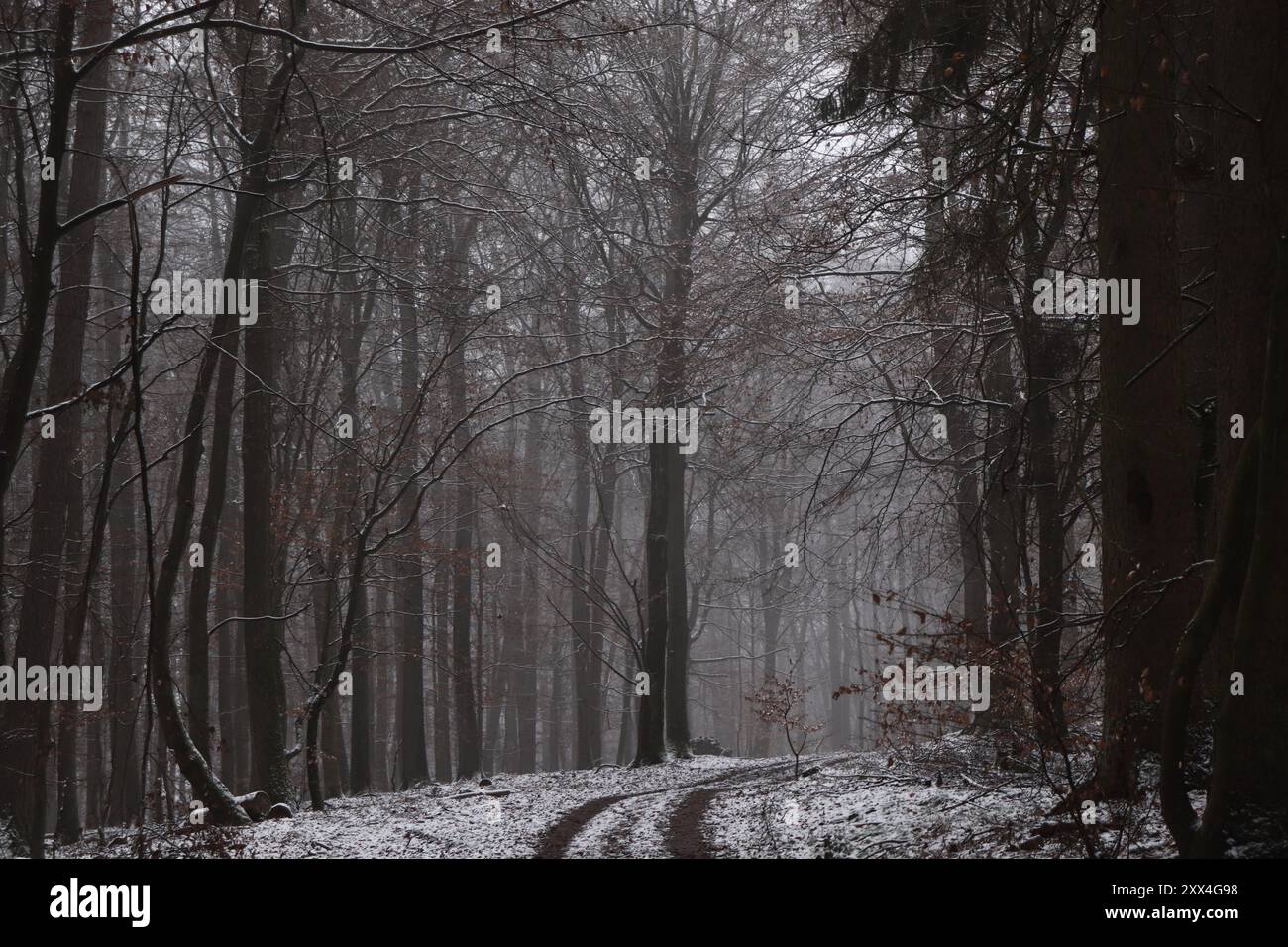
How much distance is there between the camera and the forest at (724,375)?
5.89 meters

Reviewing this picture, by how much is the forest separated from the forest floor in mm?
67

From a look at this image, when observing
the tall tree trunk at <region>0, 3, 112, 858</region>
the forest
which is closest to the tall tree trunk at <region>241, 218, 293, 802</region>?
the forest

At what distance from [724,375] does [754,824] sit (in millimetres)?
7549

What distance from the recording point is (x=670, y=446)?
18.7 metres

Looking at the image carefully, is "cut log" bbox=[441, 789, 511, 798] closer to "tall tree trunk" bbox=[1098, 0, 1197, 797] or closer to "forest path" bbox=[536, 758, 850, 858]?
"forest path" bbox=[536, 758, 850, 858]

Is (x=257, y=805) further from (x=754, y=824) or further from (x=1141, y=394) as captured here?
(x=1141, y=394)

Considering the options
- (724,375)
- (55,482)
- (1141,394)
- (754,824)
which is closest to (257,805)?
(55,482)

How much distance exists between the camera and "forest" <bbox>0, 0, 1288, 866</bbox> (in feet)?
19.3

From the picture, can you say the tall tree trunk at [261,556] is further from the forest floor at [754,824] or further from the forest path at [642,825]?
the forest path at [642,825]

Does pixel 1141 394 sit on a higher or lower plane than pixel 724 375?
lower

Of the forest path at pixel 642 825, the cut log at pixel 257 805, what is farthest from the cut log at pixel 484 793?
the cut log at pixel 257 805

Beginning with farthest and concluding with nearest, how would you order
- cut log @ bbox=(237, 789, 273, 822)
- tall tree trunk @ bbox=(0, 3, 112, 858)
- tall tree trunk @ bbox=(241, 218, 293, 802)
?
tall tree trunk @ bbox=(241, 218, 293, 802) < tall tree trunk @ bbox=(0, 3, 112, 858) < cut log @ bbox=(237, 789, 273, 822)

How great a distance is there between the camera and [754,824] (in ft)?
27.8
